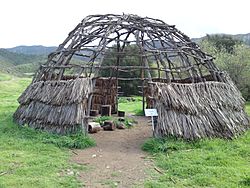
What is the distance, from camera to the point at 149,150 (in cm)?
960

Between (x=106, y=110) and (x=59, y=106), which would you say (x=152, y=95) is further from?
(x=106, y=110)

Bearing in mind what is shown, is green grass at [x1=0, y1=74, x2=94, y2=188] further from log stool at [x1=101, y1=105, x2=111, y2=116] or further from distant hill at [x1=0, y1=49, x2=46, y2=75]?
distant hill at [x1=0, y1=49, x2=46, y2=75]

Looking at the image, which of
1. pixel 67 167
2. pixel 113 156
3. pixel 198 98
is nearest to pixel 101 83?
pixel 198 98

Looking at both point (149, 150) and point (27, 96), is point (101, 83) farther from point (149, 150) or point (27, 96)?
point (149, 150)

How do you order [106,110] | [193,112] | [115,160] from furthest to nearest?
[106,110], [193,112], [115,160]

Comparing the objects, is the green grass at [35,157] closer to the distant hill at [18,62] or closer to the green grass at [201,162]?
the green grass at [201,162]

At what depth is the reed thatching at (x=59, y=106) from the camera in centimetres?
1044

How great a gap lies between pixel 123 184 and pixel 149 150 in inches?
109

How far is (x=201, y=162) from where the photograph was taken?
26.9 ft

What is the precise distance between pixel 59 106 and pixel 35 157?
100 inches

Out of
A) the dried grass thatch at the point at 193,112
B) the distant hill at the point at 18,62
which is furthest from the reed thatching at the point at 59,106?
the distant hill at the point at 18,62

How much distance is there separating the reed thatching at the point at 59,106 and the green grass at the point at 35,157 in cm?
32

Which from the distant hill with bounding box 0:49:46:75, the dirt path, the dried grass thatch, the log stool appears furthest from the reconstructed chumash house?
the distant hill with bounding box 0:49:46:75

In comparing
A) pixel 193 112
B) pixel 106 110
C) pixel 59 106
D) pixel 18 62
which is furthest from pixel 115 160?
pixel 18 62
